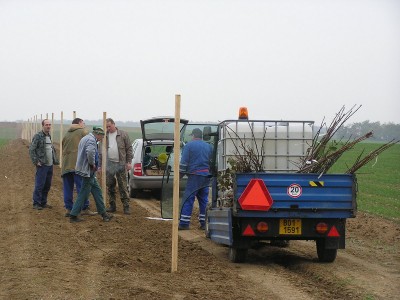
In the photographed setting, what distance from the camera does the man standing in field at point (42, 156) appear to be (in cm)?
1552

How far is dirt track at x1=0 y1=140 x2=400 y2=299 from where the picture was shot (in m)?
8.18

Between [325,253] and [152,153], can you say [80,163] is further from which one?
[152,153]

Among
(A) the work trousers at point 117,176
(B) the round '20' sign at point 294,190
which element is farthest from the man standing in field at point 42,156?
(B) the round '20' sign at point 294,190

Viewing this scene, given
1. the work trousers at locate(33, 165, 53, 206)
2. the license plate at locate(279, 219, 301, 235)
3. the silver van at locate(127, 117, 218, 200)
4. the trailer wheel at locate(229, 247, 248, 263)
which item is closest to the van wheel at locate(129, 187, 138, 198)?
the silver van at locate(127, 117, 218, 200)

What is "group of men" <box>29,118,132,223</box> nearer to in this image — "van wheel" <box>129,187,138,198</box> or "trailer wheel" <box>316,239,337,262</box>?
"van wheel" <box>129,187,138,198</box>

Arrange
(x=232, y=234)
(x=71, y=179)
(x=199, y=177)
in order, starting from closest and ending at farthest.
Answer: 1. (x=232, y=234)
2. (x=199, y=177)
3. (x=71, y=179)

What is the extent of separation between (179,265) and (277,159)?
236 cm

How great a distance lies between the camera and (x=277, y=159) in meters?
11.3

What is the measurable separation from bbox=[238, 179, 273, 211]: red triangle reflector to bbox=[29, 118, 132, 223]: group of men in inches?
188

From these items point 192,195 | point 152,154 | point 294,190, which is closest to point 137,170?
point 152,154

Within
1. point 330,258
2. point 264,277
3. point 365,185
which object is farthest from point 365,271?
point 365,185

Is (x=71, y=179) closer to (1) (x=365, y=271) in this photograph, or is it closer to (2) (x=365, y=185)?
(1) (x=365, y=271)

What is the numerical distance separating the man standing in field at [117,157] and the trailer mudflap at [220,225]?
4316 mm

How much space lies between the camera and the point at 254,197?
10008mm
